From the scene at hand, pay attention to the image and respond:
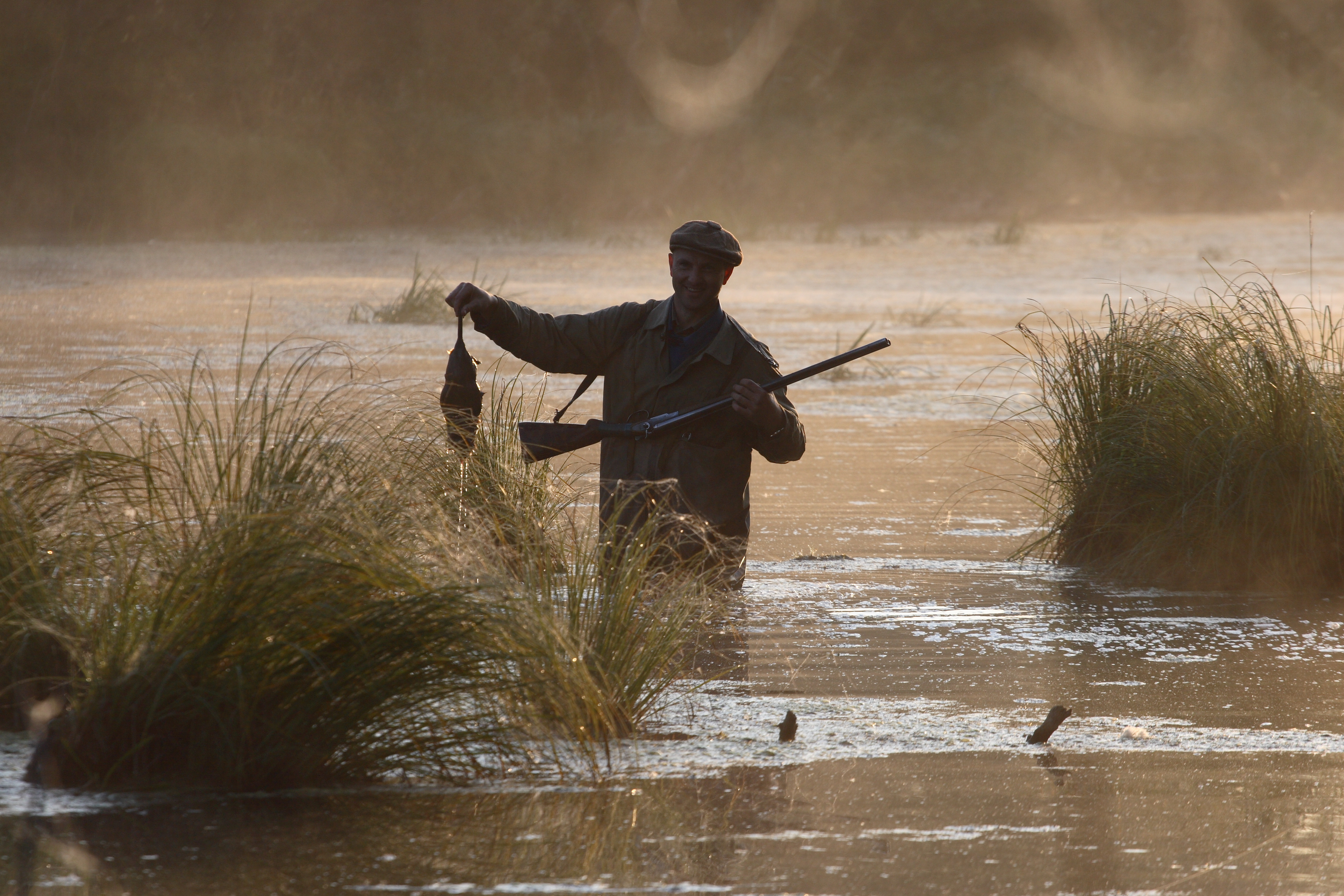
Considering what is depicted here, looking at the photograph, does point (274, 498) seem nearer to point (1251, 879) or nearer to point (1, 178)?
point (1251, 879)

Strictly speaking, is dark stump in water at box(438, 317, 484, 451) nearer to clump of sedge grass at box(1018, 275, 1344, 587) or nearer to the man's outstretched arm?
the man's outstretched arm

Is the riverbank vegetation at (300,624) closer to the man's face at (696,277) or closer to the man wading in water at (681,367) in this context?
the man wading in water at (681,367)

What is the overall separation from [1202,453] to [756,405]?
1.87m

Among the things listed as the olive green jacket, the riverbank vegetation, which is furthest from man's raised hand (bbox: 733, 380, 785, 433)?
the riverbank vegetation

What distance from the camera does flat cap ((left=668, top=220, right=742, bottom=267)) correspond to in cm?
465

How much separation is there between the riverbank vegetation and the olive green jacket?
0.69 m

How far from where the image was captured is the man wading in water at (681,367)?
471 cm

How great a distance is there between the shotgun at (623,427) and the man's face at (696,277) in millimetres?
279

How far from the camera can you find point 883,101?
140ft

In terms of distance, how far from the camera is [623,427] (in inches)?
188

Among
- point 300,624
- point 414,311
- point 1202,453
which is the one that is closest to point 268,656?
point 300,624

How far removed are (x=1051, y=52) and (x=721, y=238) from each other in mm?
42745

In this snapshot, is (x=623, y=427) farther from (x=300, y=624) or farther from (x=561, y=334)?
(x=300, y=624)

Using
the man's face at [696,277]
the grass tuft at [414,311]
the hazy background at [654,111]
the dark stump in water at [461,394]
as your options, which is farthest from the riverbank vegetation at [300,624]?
the hazy background at [654,111]
